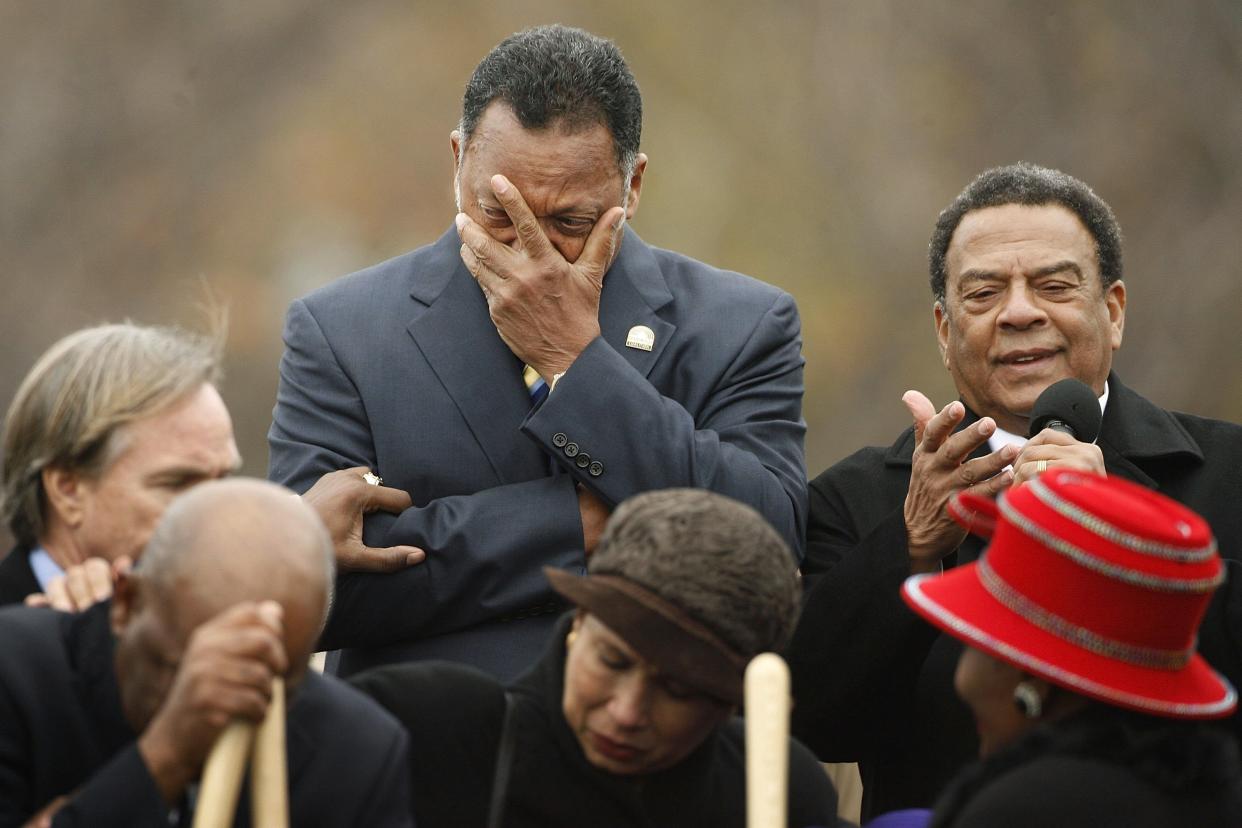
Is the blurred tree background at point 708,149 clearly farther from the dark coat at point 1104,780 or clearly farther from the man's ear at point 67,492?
the dark coat at point 1104,780

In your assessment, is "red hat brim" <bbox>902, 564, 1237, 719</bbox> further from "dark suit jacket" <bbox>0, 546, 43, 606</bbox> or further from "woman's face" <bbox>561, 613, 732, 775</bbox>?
"dark suit jacket" <bbox>0, 546, 43, 606</bbox>

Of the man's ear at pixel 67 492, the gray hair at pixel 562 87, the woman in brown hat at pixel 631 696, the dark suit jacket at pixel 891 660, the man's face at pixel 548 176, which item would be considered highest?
the gray hair at pixel 562 87

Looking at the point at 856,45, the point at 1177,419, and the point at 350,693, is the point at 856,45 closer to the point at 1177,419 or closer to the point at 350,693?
the point at 1177,419

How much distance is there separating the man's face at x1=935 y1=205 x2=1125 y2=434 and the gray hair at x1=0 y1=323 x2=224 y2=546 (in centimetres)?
191

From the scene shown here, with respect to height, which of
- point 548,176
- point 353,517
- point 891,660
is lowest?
point 891,660

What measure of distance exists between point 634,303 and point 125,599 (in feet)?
5.54

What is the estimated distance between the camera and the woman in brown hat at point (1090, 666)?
256 centimetres

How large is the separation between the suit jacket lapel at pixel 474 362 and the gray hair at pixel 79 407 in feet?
2.72

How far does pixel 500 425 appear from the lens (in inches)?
152

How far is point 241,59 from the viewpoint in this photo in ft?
28.4

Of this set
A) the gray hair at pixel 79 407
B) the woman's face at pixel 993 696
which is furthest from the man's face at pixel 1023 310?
the gray hair at pixel 79 407

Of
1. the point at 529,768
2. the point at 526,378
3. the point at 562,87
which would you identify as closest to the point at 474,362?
the point at 526,378

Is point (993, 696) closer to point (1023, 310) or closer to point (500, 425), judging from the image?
point (500, 425)

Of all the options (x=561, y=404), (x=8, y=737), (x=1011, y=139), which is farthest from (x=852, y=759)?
(x=1011, y=139)
